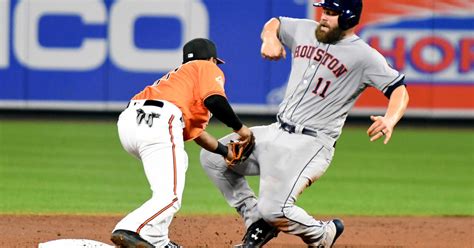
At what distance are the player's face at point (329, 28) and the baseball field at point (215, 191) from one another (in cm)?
171

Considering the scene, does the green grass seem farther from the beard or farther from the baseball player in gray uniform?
the beard

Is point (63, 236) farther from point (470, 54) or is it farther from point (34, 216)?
point (470, 54)

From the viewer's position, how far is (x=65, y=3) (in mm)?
16062

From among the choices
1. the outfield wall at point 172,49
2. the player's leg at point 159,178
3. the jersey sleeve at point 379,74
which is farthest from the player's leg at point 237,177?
the outfield wall at point 172,49

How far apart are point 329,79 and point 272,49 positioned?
0.43 meters

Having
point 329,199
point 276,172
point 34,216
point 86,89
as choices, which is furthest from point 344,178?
point 86,89

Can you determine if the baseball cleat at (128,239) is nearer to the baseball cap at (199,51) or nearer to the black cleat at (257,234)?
the black cleat at (257,234)

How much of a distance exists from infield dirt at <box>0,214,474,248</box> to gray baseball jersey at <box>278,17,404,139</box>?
4.00 ft

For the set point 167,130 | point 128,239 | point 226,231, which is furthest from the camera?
point 226,231

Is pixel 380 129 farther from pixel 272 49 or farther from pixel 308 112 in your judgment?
pixel 272 49

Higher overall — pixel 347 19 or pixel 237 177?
pixel 347 19

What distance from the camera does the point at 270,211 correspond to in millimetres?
6598

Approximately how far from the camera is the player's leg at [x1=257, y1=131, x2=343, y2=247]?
6.60 m

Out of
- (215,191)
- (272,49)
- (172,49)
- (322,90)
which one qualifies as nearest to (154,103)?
(272,49)
